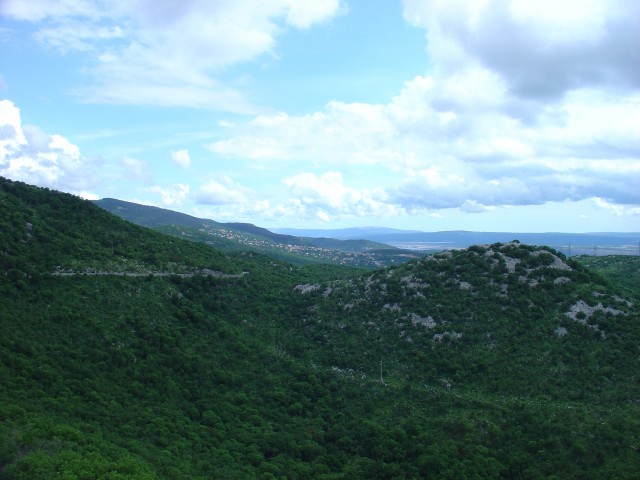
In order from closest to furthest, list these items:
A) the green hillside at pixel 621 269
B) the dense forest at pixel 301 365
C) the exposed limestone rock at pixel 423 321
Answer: the dense forest at pixel 301 365, the exposed limestone rock at pixel 423 321, the green hillside at pixel 621 269

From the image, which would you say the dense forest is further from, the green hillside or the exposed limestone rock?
the green hillside

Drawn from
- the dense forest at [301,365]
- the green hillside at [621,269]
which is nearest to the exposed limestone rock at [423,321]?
the dense forest at [301,365]

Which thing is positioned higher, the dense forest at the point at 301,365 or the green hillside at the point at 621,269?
the green hillside at the point at 621,269

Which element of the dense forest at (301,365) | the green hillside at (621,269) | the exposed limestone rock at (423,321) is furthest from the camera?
the green hillside at (621,269)

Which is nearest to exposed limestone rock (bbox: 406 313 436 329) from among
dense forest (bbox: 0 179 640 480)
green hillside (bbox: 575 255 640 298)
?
dense forest (bbox: 0 179 640 480)

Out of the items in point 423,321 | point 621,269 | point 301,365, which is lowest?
point 301,365

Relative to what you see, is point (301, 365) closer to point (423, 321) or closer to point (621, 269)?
point (423, 321)

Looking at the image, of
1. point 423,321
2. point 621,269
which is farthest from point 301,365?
point 621,269

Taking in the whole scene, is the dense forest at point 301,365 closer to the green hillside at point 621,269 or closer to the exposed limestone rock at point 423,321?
the exposed limestone rock at point 423,321
